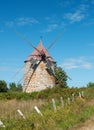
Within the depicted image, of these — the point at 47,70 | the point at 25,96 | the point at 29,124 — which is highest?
the point at 47,70

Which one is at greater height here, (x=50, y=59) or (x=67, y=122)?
(x=50, y=59)

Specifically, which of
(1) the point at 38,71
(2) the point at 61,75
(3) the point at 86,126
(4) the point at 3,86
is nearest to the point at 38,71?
(1) the point at 38,71

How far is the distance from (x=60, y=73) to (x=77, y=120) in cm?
4651

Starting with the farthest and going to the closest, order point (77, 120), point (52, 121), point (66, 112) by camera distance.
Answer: point (66, 112), point (77, 120), point (52, 121)

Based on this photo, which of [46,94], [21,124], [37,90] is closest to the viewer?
[21,124]

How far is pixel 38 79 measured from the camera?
44.3 meters

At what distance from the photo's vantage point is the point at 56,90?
41.2 meters

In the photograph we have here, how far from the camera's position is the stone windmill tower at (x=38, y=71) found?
44469 mm

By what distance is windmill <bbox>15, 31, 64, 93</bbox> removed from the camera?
1751 inches

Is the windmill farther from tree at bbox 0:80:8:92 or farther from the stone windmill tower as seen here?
tree at bbox 0:80:8:92

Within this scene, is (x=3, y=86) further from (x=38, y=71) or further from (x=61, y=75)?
(x=38, y=71)

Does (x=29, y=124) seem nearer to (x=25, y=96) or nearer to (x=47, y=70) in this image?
(x=25, y=96)

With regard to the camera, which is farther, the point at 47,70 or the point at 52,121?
the point at 47,70

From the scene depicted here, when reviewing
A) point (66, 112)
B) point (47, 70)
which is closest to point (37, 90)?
point (47, 70)
